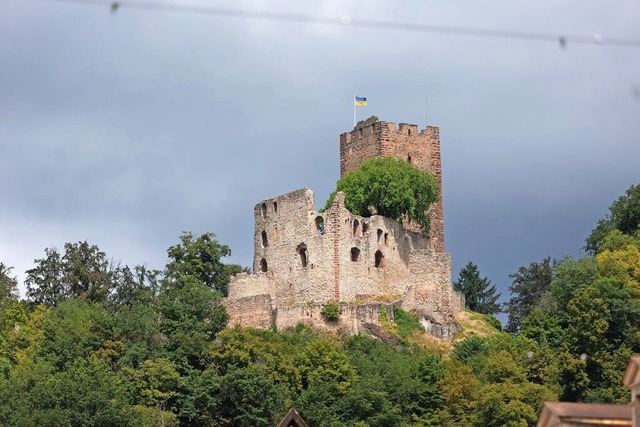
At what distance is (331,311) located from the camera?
79875 mm

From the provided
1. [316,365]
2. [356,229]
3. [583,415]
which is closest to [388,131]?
[356,229]

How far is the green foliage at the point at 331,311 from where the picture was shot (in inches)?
3145

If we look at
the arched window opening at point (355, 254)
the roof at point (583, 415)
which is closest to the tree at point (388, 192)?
the arched window opening at point (355, 254)

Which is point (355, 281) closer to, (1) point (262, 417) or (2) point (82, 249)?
(1) point (262, 417)

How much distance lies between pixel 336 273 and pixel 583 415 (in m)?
57.1

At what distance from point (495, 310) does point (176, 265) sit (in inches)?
814

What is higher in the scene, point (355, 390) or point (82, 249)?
point (82, 249)

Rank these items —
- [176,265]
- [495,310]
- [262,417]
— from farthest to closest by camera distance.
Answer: [495,310]
[176,265]
[262,417]

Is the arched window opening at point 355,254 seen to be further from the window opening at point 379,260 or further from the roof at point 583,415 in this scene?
the roof at point 583,415

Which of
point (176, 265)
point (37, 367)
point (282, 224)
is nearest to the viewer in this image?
point (37, 367)

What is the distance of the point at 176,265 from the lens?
9169 cm

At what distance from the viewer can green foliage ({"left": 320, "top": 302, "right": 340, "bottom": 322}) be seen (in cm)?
7988

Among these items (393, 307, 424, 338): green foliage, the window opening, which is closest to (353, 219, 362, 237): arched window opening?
the window opening

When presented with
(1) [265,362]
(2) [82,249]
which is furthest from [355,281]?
(2) [82,249]
